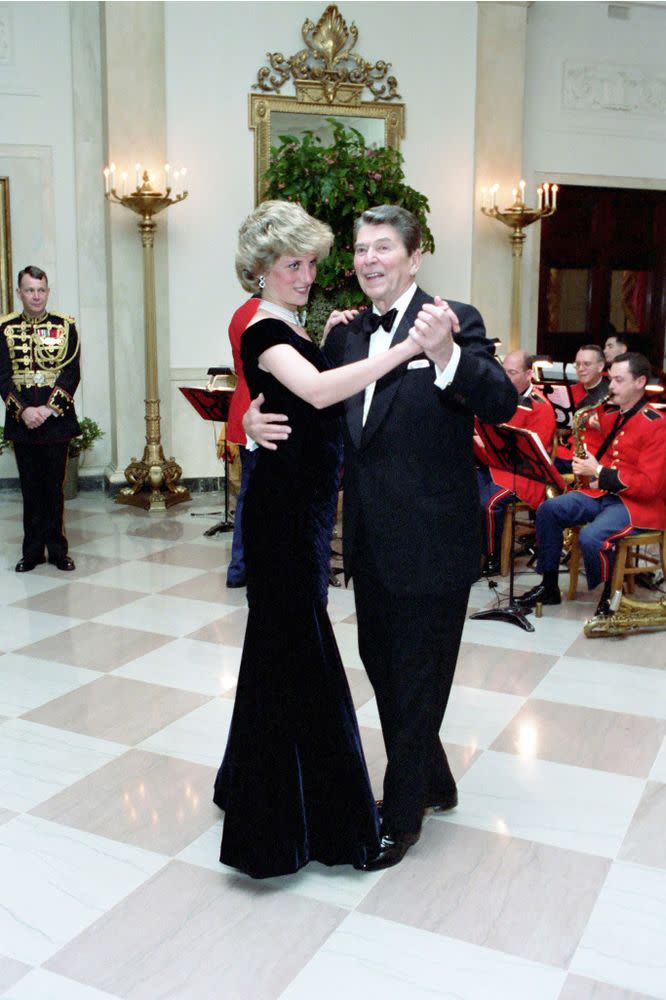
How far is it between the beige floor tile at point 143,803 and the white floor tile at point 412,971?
721 millimetres

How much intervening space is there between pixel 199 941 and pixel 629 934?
1.10m

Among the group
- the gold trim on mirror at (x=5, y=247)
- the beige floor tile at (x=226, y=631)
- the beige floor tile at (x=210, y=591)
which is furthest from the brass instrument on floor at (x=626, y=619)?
the gold trim on mirror at (x=5, y=247)

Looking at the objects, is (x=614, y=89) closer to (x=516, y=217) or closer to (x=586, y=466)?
(x=516, y=217)

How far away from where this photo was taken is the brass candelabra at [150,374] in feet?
25.5

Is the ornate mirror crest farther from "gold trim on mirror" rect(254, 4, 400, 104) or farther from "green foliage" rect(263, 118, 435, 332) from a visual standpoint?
"green foliage" rect(263, 118, 435, 332)

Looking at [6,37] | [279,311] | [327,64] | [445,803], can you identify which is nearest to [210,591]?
[445,803]

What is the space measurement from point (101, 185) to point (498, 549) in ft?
15.7

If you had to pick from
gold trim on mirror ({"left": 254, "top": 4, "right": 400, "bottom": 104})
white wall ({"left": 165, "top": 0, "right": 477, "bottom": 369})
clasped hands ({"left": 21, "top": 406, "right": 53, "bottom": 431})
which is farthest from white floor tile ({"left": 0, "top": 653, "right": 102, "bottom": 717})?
gold trim on mirror ({"left": 254, "top": 4, "right": 400, "bottom": 104})

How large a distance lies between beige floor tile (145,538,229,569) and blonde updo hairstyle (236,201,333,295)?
3900mm

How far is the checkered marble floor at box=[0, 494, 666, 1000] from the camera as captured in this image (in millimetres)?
2496

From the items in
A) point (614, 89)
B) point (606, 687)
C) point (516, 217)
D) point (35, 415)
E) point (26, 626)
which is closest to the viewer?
point (606, 687)

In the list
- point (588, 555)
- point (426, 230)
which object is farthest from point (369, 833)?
point (426, 230)

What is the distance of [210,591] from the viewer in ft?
19.5

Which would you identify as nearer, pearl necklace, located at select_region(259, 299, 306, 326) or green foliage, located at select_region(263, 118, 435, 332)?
pearl necklace, located at select_region(259, 299, 306, 326)
